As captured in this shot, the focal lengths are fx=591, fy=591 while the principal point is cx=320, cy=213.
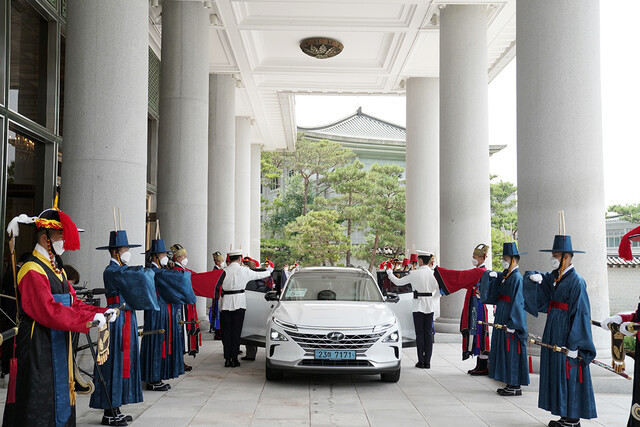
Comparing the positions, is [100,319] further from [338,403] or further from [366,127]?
[366,127]

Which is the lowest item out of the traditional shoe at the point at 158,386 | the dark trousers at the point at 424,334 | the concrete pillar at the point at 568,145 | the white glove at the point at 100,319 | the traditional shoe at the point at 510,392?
the traditional shoe at the point at 510,392

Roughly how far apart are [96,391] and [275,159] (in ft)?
118

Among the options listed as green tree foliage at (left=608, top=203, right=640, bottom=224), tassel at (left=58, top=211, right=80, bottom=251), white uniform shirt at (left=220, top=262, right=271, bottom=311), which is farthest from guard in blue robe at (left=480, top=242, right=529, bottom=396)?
green tree foliage at (left=608, top=203, right=640, bottom=224)

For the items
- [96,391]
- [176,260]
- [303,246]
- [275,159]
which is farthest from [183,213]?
[275,159]

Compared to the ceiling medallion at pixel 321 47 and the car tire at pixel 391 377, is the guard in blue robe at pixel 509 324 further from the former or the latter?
the ceiling medallion at pixel 321 47

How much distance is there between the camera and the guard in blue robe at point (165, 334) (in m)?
6.93

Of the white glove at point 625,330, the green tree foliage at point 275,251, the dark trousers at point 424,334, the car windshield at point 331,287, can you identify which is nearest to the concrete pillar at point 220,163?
the car windshield at point 331,287

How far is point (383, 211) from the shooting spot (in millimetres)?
31688

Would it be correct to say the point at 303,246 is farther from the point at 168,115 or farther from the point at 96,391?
the point at 96,391

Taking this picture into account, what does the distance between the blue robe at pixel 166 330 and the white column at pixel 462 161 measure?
6.30 meters

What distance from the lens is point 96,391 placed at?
17.9 ft

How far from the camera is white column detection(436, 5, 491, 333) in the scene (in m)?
11.9

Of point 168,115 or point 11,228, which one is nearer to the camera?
point 11,228

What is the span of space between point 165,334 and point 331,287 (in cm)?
239
